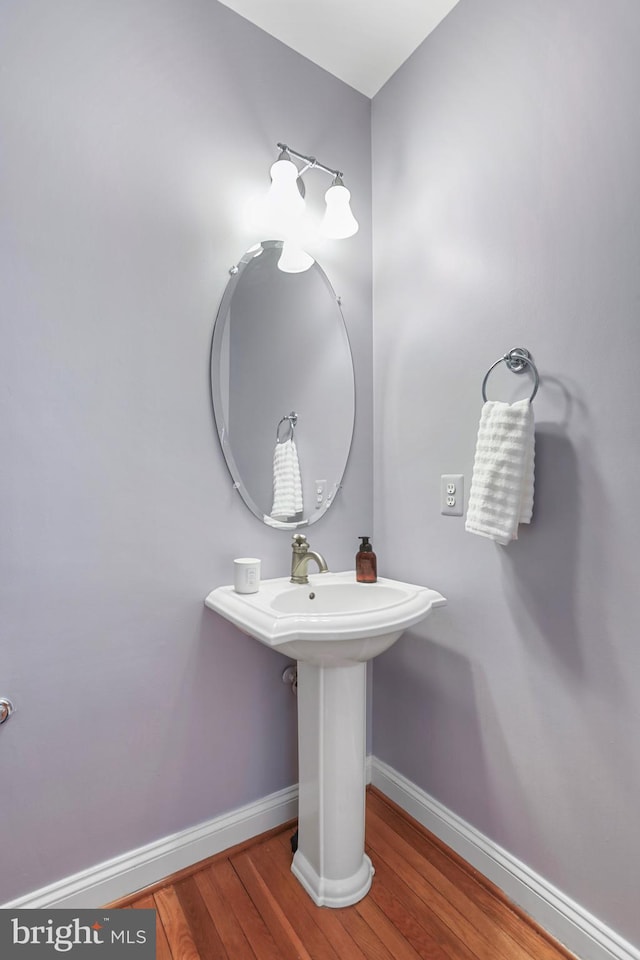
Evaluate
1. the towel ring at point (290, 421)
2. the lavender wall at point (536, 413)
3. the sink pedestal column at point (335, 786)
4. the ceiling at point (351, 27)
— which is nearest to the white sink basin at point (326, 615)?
the sink pedestal column at point (335, 786)

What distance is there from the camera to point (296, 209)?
145cm

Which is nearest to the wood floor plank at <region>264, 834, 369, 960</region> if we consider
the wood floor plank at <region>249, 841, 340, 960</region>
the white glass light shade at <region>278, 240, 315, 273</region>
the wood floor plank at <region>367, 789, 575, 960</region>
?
the wood floor plank at <region>249, 841, 340, 960</region>

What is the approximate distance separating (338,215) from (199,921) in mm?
2046

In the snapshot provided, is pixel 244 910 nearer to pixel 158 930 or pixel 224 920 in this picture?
pixel 224 920

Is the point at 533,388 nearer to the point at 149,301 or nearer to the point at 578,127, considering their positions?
the point at 578,127

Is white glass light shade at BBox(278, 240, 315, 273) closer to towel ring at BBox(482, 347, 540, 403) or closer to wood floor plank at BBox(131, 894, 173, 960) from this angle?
towel ring at BBox(482, 347, 540, 403)

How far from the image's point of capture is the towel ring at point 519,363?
119 centimetres

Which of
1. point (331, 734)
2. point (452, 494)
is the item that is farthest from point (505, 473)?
point (331, 734)

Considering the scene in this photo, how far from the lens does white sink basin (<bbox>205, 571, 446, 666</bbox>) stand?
3.48 ft

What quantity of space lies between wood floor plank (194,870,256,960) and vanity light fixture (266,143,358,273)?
1832mm

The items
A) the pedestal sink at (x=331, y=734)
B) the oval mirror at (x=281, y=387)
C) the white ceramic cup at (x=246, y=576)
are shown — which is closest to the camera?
the pedestal sink at (x=331, y=734)

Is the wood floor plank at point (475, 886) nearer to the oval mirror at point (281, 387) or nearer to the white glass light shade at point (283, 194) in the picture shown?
the oval mirror at point (281, 387)

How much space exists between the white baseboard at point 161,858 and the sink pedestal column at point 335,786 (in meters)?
0.24

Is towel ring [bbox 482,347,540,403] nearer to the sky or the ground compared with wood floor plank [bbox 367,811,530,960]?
nearer to the sky
